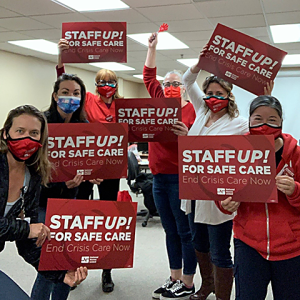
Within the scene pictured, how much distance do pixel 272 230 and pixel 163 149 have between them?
113 centimetres

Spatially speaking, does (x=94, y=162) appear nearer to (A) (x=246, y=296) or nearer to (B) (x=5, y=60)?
(A) (x=246, y=296)

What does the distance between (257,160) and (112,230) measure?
705mm

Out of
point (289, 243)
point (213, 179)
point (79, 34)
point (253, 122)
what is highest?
point (79, 34)

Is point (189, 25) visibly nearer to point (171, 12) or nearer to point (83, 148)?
point (171, 12)

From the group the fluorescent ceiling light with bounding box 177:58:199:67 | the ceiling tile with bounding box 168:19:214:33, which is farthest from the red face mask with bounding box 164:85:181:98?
the fluorescent ceiling light with bounding box 177:58:199:67

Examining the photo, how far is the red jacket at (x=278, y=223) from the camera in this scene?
1505 mm

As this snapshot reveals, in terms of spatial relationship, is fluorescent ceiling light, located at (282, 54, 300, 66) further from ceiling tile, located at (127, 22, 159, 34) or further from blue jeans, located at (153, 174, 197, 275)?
blue jeans, located at (153, 174, 197, 275)

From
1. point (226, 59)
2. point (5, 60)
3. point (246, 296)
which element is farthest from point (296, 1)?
point (5, 60)

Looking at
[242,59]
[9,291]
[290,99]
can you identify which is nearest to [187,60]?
[290,99]

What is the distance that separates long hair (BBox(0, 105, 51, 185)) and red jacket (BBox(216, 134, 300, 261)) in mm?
966

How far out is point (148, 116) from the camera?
2.13 meters

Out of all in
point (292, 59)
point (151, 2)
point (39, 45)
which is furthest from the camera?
point (292, 59)

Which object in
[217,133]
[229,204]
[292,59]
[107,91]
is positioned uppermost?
[292,59]

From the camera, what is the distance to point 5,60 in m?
8.07
